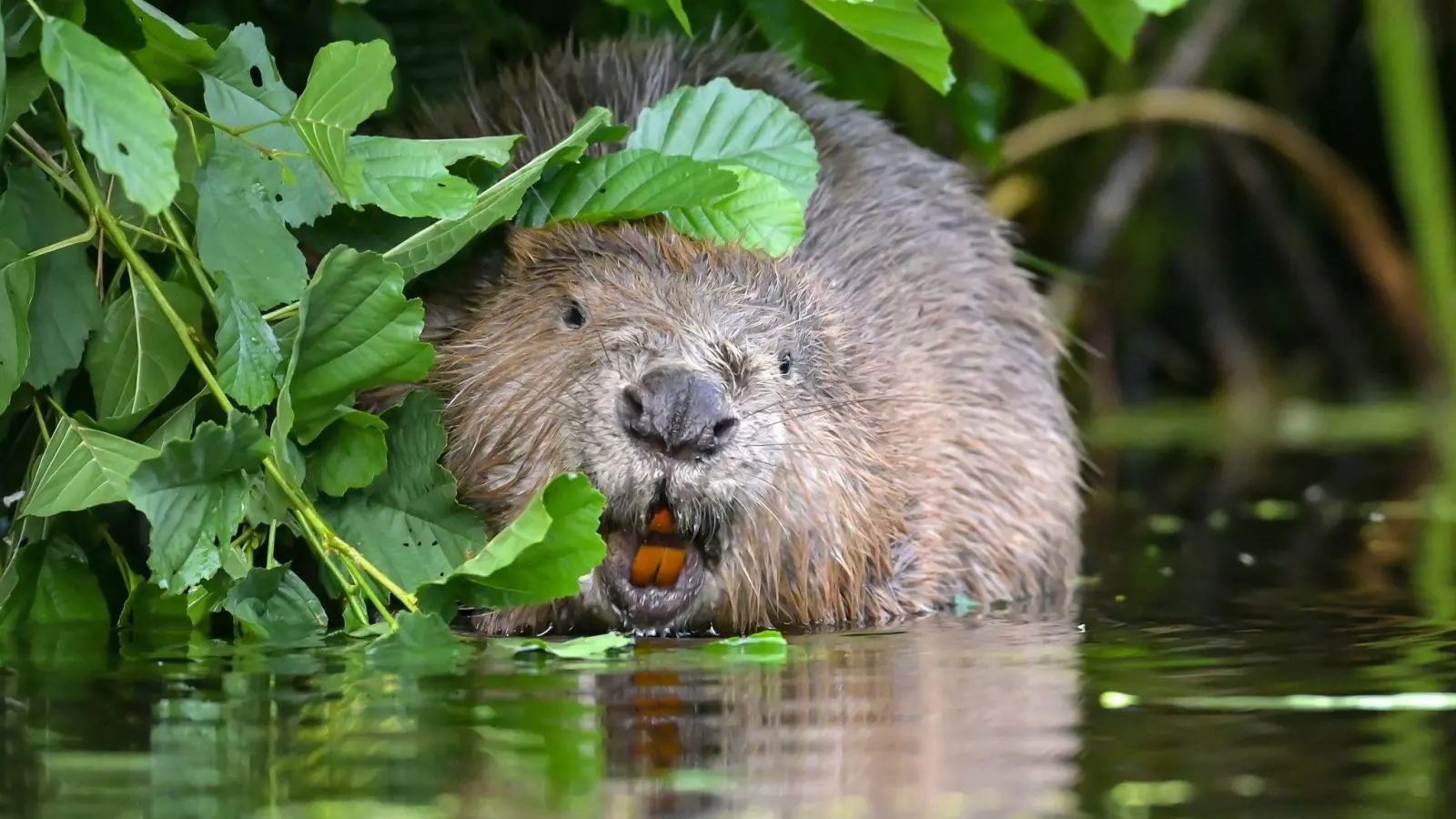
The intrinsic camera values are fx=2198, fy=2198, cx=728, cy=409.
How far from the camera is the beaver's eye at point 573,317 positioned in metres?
3.27

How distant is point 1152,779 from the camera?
1904 millimetres

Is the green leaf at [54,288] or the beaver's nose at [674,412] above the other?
the green leaf at [54,288]

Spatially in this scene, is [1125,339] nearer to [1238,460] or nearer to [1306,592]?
[1238,460]

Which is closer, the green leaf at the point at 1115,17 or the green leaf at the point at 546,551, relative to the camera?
the green leaf at the point at 546,551

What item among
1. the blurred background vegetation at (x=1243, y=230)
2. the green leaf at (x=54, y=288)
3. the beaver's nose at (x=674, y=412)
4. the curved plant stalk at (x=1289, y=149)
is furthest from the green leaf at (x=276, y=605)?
the curved plant stalk at (x=1289, y=149)

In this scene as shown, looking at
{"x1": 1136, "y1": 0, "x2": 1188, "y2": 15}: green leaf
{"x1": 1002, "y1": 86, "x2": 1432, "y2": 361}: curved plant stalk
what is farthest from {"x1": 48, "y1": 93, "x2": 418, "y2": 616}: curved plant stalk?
{"x1": 1002, "y1": 86, "x2": 1432, "y2": 361}: curved plant stalk

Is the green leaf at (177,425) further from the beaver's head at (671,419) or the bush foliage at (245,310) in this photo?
the beaver's head at (671,419)

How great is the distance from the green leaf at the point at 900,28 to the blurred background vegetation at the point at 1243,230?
1.60 meters

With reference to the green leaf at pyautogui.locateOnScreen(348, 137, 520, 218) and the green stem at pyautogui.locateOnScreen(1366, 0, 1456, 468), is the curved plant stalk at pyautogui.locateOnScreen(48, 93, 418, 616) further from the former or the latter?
the green stem at pyautogui.locateOnScreen(1366, 0, 1456, 468)

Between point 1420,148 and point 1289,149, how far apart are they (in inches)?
17.5

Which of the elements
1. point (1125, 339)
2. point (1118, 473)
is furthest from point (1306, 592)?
point (1125, 339)

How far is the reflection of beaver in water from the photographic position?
299cm

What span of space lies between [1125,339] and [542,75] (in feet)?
18.3

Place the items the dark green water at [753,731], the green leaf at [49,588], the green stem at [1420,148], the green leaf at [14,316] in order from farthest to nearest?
the green stem at [1420,148]
the green leaf at [49,588]
the green leaf at [14,316]
the dark green water at [753,731]
